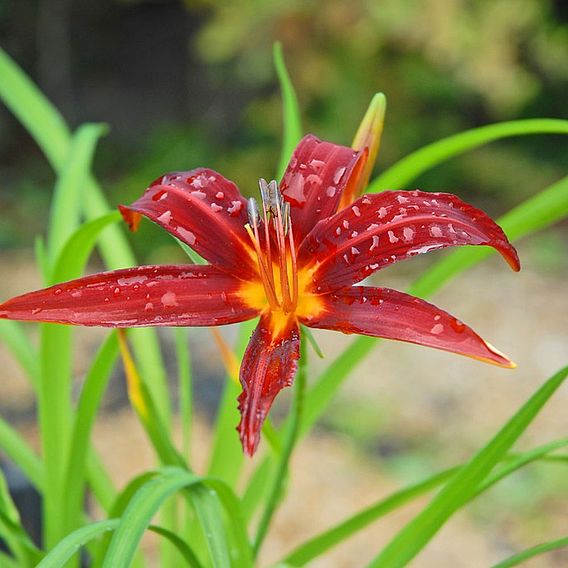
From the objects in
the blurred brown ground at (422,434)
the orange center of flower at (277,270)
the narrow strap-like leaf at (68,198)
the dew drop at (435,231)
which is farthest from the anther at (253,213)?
the blurred brown ground at (422,434)

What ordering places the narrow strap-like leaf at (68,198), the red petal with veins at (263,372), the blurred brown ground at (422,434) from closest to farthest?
the red petal with veins at (263,372) < the narrow strap-like leaf at (68,198) < the blurred brown ground at (422,434)

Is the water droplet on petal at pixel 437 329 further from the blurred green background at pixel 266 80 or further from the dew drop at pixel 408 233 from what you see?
the blurred green background at pixel 266 80

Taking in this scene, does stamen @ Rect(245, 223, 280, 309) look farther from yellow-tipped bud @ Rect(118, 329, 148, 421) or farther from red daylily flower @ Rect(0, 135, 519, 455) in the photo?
yellow-tipped bud @ Rect(118, 329, 148, 421)

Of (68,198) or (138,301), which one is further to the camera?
(68,198)

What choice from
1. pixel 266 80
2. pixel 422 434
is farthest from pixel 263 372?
pixel 266 80

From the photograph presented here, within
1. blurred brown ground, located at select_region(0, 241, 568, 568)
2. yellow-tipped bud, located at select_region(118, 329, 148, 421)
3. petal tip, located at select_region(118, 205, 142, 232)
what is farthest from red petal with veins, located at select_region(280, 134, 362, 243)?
blurred brown ground, located at select_region(0, 241, 568, 568)

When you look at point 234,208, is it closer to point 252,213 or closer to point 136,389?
point 252,213

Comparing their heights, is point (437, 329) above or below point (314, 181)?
below
